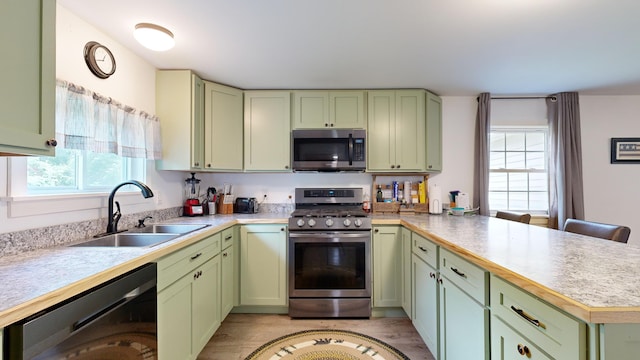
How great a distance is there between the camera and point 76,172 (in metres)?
1.71

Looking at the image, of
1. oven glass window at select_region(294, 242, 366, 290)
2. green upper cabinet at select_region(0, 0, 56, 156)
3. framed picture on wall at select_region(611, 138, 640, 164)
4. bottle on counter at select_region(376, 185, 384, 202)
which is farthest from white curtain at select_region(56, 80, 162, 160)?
framed picture on wall at select_region(611, 138, 640, 164)

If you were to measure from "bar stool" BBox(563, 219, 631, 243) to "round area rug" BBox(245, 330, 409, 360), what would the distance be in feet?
5.08

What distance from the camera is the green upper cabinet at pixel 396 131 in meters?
2.87

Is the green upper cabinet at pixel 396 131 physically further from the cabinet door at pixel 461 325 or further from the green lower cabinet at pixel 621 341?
the green lower cabinet at pixel 621 341

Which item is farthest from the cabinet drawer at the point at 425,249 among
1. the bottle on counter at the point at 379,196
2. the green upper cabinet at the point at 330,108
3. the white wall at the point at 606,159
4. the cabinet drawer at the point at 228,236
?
the white wall at the point at 606,159

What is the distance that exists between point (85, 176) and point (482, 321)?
246cm

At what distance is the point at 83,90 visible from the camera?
1.61 m

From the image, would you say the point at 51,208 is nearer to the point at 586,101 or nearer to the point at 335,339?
the point at 335,339

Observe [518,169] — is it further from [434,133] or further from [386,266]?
[386,266]

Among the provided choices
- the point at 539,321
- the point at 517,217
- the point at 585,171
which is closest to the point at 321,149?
the point at 517,217

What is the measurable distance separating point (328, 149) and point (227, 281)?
1597 millimetres

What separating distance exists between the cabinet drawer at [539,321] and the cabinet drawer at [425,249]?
61 cm

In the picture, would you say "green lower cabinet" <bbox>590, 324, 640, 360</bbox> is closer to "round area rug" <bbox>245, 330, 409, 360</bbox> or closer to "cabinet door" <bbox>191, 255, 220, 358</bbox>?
"round area rug" <bbox>245, 330, 409, 360</bbox>

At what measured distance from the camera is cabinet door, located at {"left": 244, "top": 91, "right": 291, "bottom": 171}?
2867mm
